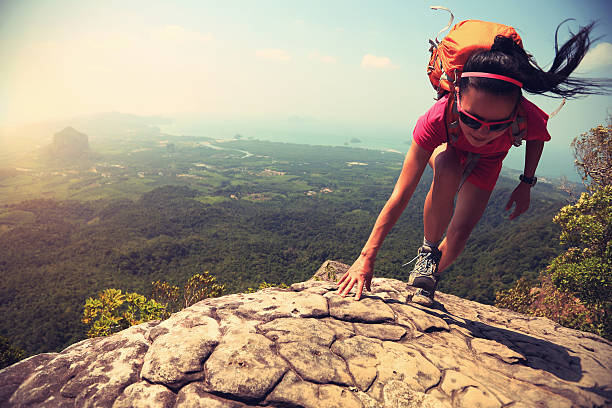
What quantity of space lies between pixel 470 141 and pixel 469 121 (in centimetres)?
30

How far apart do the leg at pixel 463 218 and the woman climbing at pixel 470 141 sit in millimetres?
13

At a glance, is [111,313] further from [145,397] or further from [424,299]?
[424,299]

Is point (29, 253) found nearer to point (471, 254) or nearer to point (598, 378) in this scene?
point (598, 378)

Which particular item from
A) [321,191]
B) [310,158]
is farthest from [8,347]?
[310,158]

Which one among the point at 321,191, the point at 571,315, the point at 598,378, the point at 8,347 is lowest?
the point at 321,191

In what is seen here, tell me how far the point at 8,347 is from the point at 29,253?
6989 centimetres

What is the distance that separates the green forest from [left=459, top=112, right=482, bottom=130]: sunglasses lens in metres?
15.5

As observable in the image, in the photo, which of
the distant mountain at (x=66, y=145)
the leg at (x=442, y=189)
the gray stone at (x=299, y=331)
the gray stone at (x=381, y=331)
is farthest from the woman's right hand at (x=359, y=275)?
the distant mountain at (x=66, y=145)

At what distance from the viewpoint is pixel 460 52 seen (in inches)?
106

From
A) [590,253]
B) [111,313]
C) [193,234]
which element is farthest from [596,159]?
[193,234]

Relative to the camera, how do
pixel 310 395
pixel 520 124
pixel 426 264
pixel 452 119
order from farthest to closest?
pixel 426 264 → pixel 452 119 → pixel 520 124 → pixel 310 395

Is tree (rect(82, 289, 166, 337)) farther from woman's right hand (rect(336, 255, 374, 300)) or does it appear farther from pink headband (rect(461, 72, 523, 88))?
pink headband (rect(461, 72, 523, 88))

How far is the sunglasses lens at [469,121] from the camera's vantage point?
270 centimetres

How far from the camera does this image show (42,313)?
3950 centimetres
